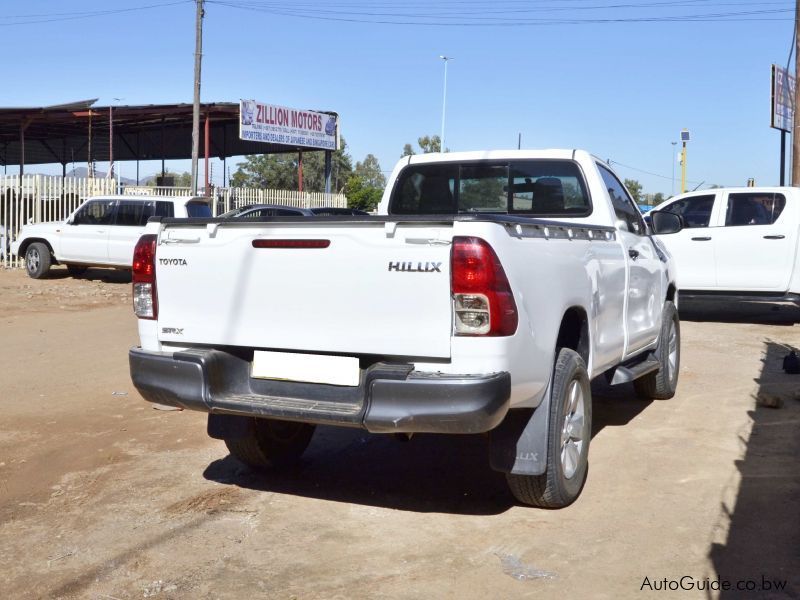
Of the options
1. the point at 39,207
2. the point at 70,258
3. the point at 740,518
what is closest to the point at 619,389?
the point at 740,518

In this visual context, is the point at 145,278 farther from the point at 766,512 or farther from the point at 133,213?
the point at 133,213

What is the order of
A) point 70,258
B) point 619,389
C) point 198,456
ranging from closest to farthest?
point 198,456, point 619,389, point 70,258

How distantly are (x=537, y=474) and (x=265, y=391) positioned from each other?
138cm

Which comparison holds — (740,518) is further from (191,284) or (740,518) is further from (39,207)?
(39,207)

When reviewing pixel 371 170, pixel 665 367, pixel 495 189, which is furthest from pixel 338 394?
pixel 371 170

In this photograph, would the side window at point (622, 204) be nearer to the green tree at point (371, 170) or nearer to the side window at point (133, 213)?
the side window at point (133, 213)

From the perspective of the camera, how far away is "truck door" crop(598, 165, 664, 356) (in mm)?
6172

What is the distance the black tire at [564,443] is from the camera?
4.52 metres

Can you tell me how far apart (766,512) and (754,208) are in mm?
9013

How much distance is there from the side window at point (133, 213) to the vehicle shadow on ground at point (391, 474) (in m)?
11.9

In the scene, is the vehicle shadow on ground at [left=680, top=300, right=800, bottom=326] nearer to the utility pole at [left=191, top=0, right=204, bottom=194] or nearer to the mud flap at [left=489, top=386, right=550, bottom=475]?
the mud flap at [left=489, top=386, right=550, bottom=475]

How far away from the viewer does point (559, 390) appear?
452cm

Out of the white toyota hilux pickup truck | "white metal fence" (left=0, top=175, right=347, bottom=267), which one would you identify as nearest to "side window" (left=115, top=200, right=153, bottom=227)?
"white metal fence" (left=0, top=175, right=347, bottom=267)

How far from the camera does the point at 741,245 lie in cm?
1271
